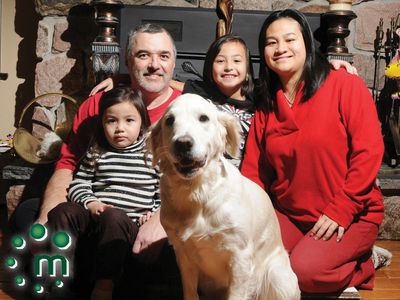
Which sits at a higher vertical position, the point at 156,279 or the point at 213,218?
the point at 213,218

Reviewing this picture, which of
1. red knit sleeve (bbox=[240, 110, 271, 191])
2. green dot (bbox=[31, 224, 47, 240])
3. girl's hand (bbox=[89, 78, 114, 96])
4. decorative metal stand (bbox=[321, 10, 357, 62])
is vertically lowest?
green dot (bbox=[31, 224, 47, 240])

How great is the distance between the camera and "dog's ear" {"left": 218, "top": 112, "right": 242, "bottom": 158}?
141cm

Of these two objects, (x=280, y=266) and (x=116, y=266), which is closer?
(x=280, y=266)

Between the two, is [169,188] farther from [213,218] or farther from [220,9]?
[220,9]

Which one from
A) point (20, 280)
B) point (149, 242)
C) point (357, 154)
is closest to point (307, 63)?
point (357, 154)

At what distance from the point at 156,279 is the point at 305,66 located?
0.94m

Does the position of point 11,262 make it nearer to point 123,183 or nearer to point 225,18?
point 123,183

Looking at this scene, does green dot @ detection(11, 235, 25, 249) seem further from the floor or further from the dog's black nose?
the dog's black nose

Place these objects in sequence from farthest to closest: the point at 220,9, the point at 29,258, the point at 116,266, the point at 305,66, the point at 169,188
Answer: the point at 220,9
the point at 29,258
the point at 305,66
the point at 116,266
the point at 169,188

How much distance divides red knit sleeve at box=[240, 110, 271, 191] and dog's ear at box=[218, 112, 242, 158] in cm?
48

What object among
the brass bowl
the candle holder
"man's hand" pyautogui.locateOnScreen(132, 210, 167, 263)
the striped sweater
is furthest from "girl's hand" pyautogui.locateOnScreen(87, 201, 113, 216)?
the candle holder

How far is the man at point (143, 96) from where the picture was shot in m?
1.96

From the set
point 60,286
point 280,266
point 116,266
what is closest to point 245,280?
point 280,266

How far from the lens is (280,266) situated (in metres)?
1.55
